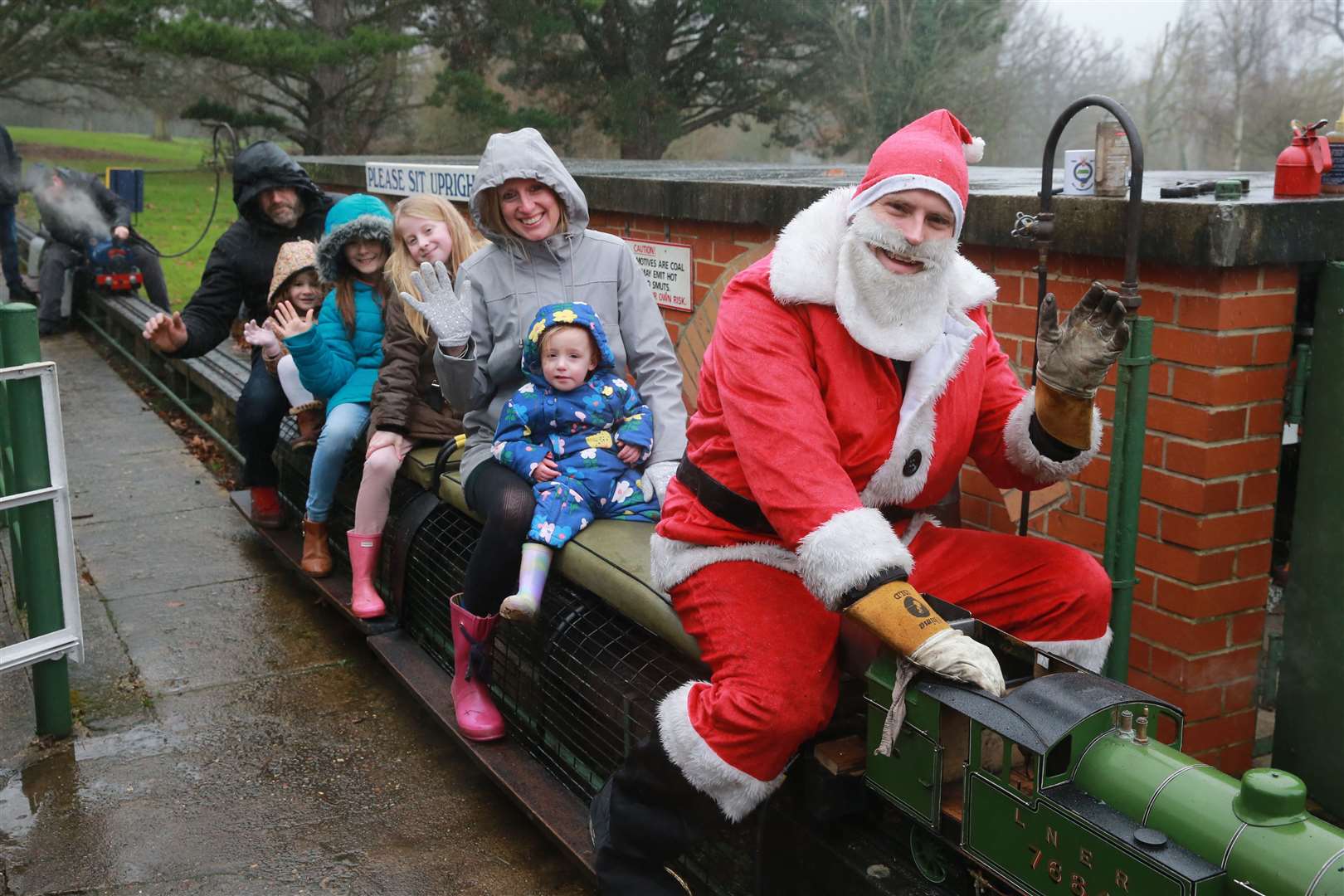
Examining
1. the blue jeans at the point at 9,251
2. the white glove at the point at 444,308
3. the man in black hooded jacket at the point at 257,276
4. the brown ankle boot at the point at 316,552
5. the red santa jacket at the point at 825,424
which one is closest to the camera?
the red santa jacket at the point at 825,424

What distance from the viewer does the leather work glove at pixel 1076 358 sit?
8.61 feet

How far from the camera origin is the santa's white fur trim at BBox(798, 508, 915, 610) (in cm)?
248

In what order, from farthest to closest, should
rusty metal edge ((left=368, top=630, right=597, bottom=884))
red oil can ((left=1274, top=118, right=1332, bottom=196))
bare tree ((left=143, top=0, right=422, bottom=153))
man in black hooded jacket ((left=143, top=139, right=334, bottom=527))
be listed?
1. bare tree ((left=143, top=0, right=422, bottom=153))
2. man in black hooded jacket ((left=143, top=139, right=334, bottom=527))
3. rusty metal edge ((left=368, top=630, right=597, bottom=884))
4. red oil can ((left=1274, top=118, right=1332, bottom=196))

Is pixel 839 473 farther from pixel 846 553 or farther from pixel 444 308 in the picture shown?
pixel 444 308

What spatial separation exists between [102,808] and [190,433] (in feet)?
17.0

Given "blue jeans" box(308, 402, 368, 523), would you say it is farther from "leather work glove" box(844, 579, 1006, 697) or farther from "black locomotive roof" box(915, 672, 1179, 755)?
"black locomotive roof" box(915, 672, 1179, 755)

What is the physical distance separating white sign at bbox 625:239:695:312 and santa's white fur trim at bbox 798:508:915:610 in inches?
107

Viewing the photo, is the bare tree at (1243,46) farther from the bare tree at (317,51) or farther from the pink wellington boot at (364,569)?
the pink wellington boot at (364,569)

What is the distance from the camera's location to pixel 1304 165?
3285 millimetres

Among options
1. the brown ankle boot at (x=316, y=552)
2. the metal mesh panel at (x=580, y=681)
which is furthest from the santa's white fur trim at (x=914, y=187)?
the brown ankle boot at (x=316, y=552)

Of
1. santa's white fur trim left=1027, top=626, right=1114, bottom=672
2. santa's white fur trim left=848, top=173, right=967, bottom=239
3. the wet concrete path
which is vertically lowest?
the wet concrete path

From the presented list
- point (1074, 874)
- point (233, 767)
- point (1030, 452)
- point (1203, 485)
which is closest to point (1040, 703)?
point (1074, 874)

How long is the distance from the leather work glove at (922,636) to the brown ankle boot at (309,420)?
3.52m

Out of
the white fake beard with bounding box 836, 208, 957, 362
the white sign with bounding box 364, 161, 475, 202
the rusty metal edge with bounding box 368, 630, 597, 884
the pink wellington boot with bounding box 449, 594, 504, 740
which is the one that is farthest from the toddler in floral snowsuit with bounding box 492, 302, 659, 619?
the white sign with bounding box 364, 161, 475, 202
